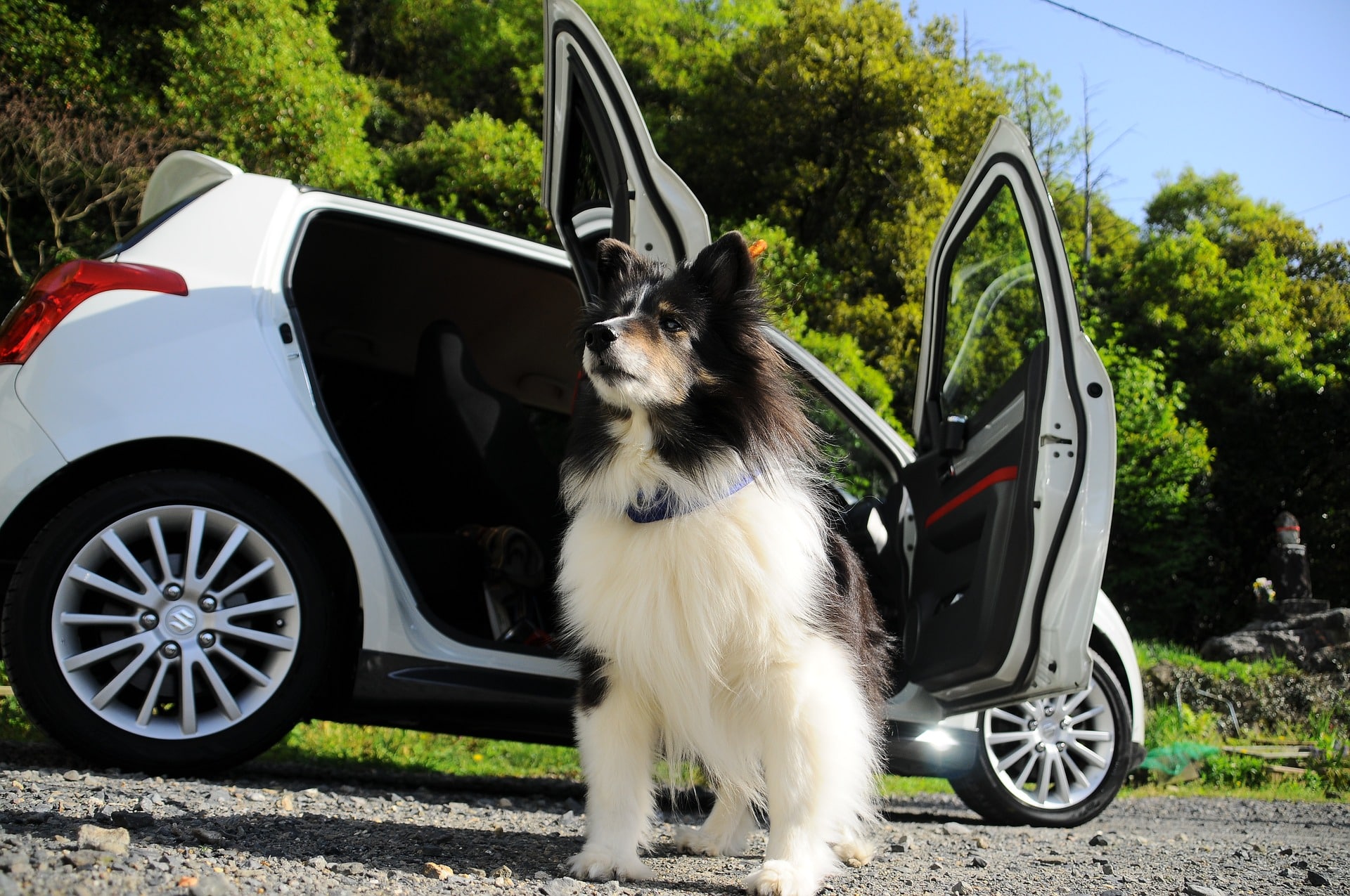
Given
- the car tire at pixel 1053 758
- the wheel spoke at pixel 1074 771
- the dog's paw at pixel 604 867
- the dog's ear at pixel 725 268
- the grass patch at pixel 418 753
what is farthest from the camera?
the grass patch at pixel 418 753

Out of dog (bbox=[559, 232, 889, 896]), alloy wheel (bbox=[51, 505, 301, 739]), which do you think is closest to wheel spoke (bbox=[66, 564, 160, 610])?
alloy wheel (bbox=[51, 505, 301, 739])

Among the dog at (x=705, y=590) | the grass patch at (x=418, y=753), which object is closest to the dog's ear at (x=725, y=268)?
the dog at (x=705, y=590)

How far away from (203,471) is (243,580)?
373 mm

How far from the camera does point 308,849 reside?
2252 millimetres

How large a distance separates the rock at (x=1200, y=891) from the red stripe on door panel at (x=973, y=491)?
1185 mm

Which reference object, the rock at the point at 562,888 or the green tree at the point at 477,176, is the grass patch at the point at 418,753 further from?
the green tree at the point at 477,176

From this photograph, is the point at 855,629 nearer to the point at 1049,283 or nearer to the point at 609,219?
the point at 1049,283

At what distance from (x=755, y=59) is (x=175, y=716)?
51.4 feet

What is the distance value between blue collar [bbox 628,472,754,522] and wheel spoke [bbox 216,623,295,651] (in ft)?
4.08

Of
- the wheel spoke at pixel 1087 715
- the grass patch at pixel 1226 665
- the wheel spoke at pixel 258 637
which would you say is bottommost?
the wheel spoke at pixel 1087 715

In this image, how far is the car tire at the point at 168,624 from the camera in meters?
2.76

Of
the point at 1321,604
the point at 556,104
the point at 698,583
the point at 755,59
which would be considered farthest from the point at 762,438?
the point at 755,59

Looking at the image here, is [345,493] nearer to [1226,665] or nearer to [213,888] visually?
[213,888]

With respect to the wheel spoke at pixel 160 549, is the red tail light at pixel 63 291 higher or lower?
higher
